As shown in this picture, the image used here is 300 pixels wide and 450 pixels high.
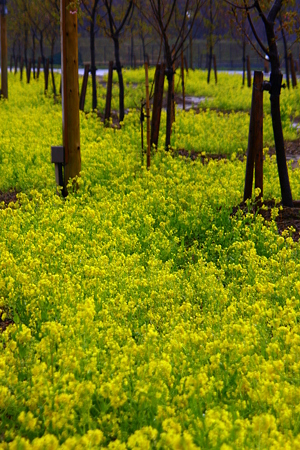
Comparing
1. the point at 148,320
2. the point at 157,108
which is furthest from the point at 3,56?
the point at 148,320

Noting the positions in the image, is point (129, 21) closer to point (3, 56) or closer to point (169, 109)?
point (3, 56)

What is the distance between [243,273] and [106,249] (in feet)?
4.63

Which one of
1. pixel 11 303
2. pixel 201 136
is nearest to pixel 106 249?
pixel 11 303

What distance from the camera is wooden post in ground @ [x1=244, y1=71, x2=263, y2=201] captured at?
790cm

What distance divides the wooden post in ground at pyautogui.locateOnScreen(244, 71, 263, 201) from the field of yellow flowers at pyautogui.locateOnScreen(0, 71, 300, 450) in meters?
0.34

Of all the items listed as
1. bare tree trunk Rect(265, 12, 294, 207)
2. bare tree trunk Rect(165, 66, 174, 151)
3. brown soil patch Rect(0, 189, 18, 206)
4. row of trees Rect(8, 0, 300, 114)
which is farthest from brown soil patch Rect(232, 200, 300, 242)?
bare tree trunk Rect(165, 66, 174, 151)

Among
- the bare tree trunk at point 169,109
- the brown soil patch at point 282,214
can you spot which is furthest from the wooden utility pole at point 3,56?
the brown soil patch at point 282,214

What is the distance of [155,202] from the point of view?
7914 mm

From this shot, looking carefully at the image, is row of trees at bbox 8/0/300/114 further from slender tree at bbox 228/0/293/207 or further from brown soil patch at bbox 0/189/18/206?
brown soil patch at bbox 0/189/18/206

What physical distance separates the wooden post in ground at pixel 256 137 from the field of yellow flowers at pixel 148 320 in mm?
339

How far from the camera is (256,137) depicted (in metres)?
8.01

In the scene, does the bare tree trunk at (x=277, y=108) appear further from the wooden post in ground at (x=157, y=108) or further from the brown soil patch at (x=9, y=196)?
the wooden post in ground at (x=157, y=108)

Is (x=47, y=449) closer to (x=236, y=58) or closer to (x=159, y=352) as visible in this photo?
(x=159, y=352)

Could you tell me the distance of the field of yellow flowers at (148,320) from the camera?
3312 millimetres
